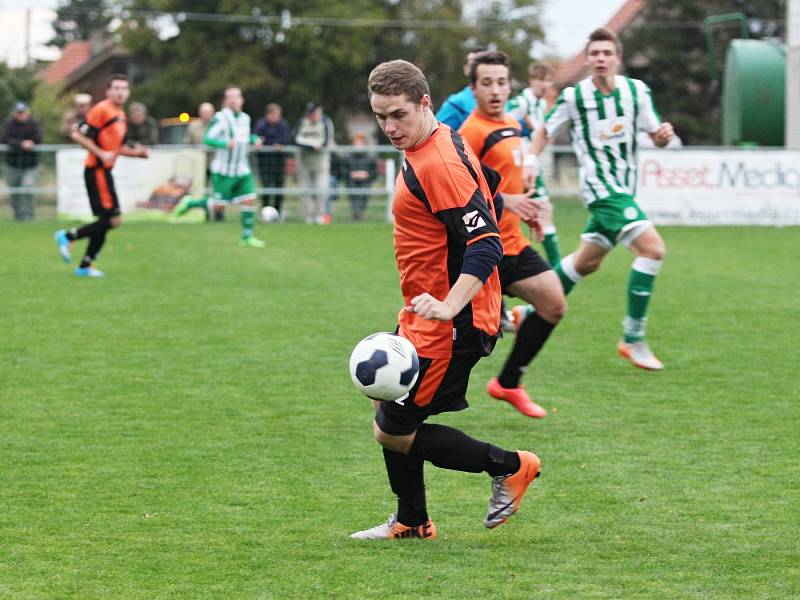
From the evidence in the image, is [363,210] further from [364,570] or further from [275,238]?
[364,570]

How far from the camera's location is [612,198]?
834 centimetres

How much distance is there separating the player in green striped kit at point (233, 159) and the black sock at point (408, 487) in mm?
12167

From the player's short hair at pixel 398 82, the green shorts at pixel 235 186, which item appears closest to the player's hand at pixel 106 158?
the green shorts at pixel 235 186

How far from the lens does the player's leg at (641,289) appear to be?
8.34 metres

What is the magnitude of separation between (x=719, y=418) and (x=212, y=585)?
348 cm

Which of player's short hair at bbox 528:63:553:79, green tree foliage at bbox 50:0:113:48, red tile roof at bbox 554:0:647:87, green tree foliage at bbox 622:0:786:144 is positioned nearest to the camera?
player's short hair at bbox 528:63:553:79

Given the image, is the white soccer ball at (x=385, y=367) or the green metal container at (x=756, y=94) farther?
the green metal container at (x=756, y=94)

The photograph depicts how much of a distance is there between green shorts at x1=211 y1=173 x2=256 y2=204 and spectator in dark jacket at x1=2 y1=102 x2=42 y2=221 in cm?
553

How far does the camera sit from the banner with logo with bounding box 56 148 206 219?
21078mm

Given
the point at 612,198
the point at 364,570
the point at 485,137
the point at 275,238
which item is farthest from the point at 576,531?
the point at 275,238

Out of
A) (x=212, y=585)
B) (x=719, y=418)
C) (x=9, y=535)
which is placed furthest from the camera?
(x=719, y=418)

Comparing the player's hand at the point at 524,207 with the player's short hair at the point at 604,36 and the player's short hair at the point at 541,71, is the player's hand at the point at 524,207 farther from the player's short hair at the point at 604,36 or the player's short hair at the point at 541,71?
the player's short hair at the point at 541,71

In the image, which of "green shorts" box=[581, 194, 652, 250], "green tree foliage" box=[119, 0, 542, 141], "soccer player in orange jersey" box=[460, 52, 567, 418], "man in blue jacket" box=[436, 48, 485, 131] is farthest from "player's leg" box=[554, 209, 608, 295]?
"green tree foliage" box=[119, 0, 542, 141]

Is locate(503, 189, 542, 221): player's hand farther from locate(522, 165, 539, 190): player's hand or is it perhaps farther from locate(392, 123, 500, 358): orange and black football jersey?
locate(392, 123, 500, 358): orange and black football jersey
